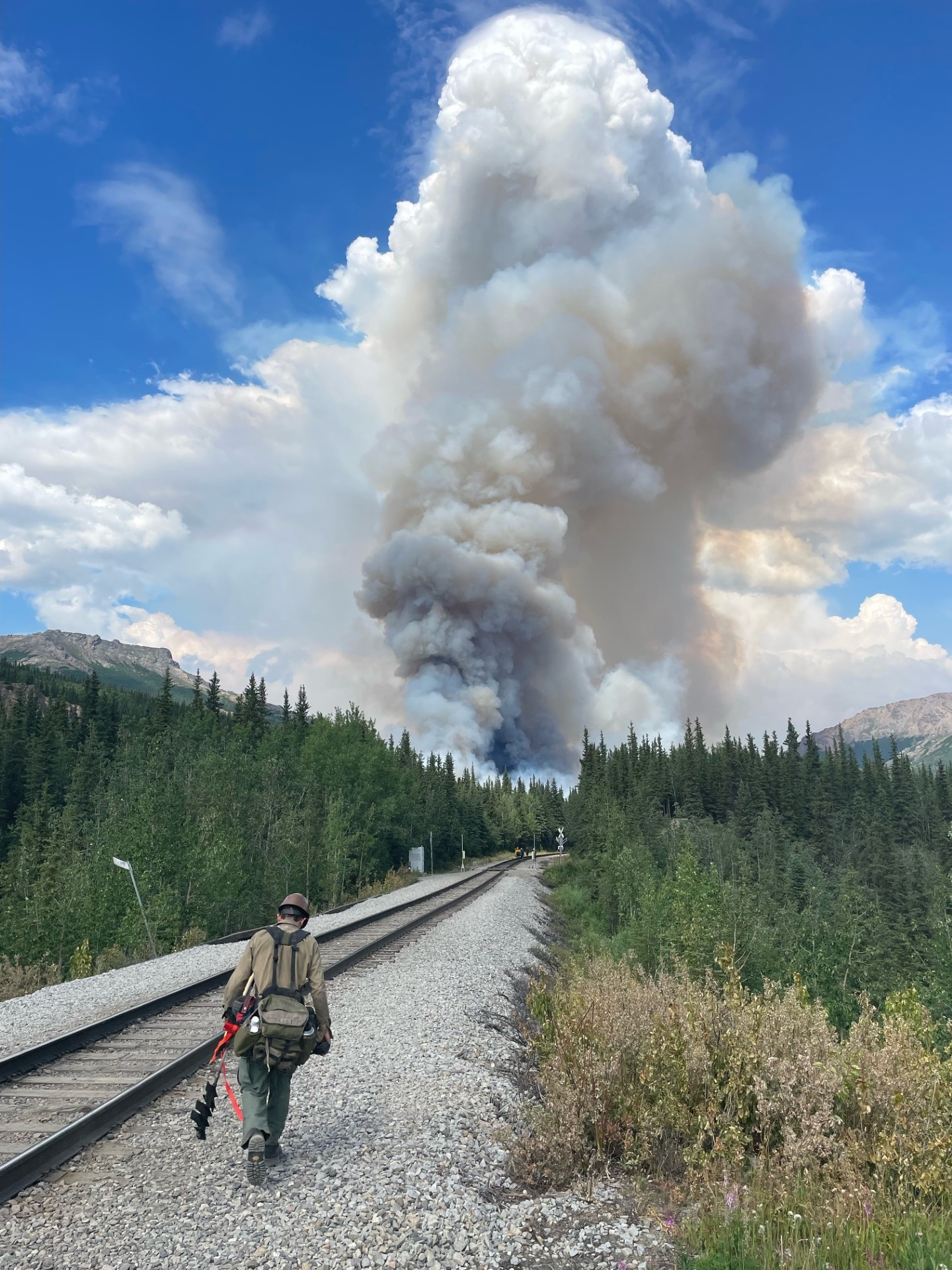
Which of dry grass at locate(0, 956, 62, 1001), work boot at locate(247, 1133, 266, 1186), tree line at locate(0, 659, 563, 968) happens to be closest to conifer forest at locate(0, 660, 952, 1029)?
tree line at locate(0, 659, 563, 968)

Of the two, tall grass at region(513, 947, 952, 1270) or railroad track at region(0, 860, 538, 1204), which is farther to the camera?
railroad track at region(0, 860, 538, 1204)

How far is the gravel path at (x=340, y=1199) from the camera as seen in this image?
4.12 meters

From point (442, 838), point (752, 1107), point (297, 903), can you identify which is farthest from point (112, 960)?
point (442, 838)

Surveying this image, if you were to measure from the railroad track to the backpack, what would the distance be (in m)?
1.49

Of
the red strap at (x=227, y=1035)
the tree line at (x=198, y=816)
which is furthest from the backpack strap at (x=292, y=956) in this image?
the tree line at (x=198, y=816)

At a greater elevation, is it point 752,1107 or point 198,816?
point 198,816

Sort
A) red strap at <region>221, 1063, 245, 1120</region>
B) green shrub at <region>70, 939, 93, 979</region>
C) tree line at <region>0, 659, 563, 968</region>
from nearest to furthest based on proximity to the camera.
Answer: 1. red strap at <region>221, 1063, 245, 1120</region>
2. green shrub at <region>70, 939, 93, 979</region>
3. tree line at <region>0, 659, 563, 968</region>

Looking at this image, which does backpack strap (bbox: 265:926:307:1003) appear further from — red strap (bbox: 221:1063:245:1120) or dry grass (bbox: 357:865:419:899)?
dry grass (bbox: 357:865:419:899)

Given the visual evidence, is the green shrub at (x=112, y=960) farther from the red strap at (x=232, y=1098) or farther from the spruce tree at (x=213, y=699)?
the spruce tree at (x=213, y=699)

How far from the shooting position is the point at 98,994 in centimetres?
1118

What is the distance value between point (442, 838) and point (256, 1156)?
221 ft

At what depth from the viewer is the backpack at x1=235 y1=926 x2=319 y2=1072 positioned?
5.04 m

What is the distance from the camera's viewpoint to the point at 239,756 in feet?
161

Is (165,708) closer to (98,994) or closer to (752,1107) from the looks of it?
(98,994)
